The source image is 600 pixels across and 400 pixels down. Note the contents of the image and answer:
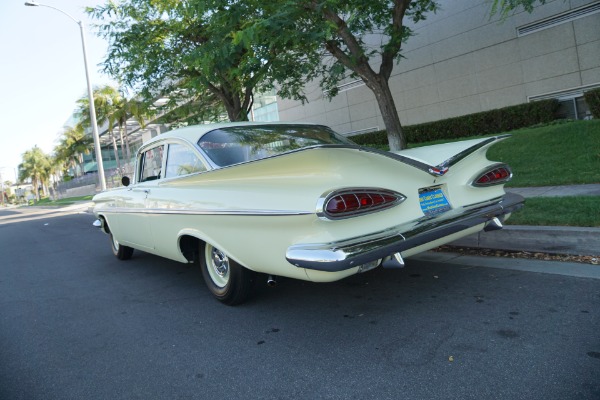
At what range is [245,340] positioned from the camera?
338 centimetres

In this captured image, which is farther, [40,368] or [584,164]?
[584,164]

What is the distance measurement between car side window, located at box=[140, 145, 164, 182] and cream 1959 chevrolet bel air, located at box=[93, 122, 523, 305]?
246 mm

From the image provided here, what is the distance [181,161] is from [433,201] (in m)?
2.50

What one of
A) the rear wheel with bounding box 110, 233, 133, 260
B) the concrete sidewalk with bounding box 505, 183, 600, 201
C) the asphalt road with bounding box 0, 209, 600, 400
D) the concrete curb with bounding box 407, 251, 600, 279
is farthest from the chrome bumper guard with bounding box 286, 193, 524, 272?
the rear wheel with bounding box 110, 233, 133, 260

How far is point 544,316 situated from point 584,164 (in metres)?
6.51

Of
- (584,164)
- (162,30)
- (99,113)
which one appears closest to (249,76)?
(162,30)

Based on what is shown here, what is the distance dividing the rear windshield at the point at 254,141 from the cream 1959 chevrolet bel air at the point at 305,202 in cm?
1

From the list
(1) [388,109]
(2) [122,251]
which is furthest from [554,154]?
(2) [122,251]

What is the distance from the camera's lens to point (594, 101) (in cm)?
1127

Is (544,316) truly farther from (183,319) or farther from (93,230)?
(93,230)

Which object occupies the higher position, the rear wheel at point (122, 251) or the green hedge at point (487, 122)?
the green hedge at point (487, 122)

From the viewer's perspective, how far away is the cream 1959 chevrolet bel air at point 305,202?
2941 mm

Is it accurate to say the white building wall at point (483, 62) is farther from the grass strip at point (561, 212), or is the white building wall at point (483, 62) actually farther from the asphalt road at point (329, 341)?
the asphalt road at point (329, 341)

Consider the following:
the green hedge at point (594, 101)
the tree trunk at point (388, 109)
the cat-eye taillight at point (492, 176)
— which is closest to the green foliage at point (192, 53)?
the tree trunk at point (388, 109)
